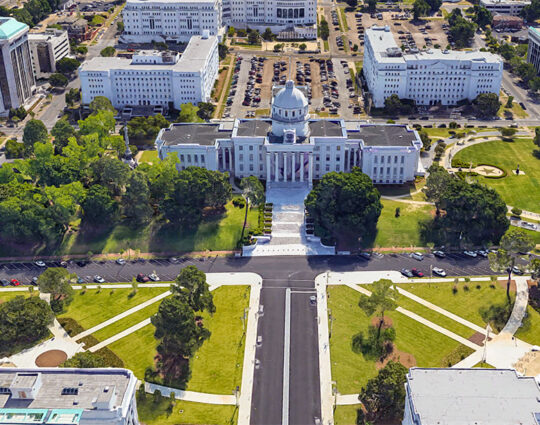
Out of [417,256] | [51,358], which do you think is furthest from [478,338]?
[51,358]

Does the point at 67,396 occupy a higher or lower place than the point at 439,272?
higher

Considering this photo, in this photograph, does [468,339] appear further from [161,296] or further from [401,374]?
[161,296]

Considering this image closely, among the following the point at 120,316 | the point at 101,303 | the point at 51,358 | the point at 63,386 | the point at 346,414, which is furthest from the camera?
the point at 101,303

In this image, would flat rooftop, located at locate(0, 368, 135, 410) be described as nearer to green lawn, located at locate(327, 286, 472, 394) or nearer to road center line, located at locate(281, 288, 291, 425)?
road center line, located at locate(281, 288, 291, 425)

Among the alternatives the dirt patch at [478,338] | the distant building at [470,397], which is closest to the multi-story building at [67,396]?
the distant building at [470,397]

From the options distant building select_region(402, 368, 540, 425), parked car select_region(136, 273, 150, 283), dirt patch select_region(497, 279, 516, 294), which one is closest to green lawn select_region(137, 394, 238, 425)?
distant building select_region(402, 368, 540, 425)

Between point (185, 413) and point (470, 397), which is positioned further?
point (185, 413)

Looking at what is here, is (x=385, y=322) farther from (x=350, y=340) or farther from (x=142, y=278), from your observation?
(x=142, y=278)
